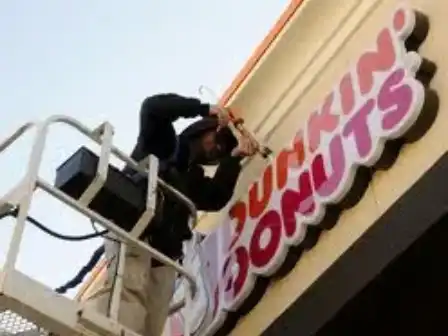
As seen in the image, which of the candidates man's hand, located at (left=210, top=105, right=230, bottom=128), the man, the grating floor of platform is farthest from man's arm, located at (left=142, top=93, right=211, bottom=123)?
the grating floor of platform

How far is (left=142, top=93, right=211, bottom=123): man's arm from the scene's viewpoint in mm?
7375

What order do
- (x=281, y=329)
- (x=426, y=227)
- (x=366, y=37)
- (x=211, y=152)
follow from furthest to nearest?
(x=211, y=152) < (x=366, y=37) < (x=281, y=329) < (x=426, y=227)

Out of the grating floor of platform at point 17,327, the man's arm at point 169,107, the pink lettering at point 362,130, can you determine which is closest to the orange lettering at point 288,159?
the pink lettering at point 362,130

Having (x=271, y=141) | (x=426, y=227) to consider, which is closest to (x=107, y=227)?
(x=426, y=227)

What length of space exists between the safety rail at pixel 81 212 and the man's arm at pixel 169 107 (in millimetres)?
644

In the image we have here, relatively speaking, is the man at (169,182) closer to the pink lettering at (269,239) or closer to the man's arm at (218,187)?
the man's arm at (218,187)

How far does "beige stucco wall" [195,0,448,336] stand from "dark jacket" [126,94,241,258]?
0.83 feet

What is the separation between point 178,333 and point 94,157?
2051mm

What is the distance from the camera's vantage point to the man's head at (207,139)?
7844 millimetres

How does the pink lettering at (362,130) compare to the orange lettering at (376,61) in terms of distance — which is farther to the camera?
the orange lettering at (376,61)

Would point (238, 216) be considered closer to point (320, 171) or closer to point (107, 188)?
point (320, 171)

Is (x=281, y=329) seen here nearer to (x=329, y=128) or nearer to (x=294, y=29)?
(x=329, y=128)

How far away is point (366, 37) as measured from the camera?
7363mm

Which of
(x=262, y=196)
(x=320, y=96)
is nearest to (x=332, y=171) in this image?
(x=262, y=196)
